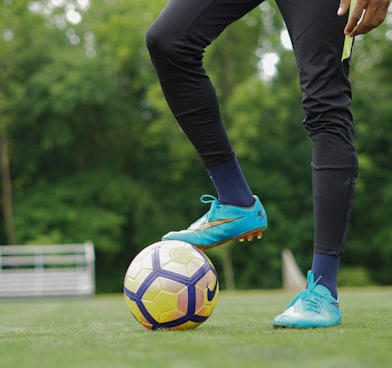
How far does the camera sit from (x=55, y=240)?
20781 mm

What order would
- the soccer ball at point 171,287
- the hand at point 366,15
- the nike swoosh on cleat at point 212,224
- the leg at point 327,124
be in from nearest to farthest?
the hand at point 366,15 → the leg at point 327,124 → the soccer ball at point 171,287 → the nike swoosh on cleat at point 212,224

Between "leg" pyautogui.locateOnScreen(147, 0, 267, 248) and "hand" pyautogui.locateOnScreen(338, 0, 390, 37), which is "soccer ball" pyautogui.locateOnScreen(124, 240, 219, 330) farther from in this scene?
"hand" pyautogui.locateOnScreen(338, 0, 390, 37)

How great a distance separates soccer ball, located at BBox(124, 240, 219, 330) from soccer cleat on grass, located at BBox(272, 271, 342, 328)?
38 cm

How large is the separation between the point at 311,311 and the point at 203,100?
860mm

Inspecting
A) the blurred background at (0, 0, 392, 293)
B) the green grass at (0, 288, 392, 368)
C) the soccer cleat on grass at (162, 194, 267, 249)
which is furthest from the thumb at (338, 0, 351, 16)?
the blurred background at (0, 0, 392, 293)

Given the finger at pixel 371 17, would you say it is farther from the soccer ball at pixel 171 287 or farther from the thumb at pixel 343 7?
the soccer ball at pixel 171 287

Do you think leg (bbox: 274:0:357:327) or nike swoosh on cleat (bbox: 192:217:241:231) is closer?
leg (bbox: 274:0:357:327)

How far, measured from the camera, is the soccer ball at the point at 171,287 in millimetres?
2650

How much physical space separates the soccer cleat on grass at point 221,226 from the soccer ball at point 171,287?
0.15 ft

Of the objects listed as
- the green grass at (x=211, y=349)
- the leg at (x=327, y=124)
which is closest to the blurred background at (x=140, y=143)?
the leg at (x=327, y=124)

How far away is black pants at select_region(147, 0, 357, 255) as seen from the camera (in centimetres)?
244

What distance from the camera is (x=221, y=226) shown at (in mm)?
2787

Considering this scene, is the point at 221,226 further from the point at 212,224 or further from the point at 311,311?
the point at 311,311

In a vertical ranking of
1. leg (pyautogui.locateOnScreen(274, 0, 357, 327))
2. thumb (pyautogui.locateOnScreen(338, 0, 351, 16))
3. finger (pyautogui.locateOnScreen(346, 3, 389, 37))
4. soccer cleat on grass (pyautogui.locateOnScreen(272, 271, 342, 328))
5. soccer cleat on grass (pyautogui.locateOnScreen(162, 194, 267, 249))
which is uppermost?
thumb (pyautogui.locateOnScreen(338, 0, 351, 16))
